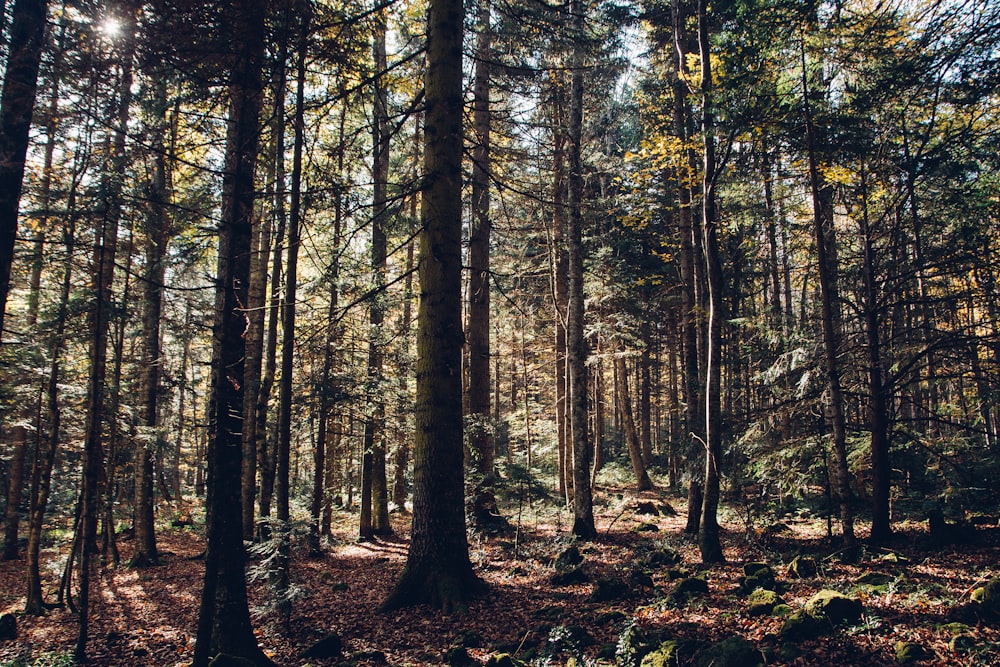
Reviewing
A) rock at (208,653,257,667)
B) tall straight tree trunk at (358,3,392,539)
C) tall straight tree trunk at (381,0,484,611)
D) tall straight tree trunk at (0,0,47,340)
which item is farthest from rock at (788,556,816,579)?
tall straight tree trunk at (0,0,47,340)

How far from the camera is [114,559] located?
1275 centimetres

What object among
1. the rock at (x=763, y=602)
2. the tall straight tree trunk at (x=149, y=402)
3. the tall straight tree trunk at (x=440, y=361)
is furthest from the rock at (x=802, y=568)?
the tall straight tree trunk at (x=149, y=402)

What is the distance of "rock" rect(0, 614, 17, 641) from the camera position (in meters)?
8.14

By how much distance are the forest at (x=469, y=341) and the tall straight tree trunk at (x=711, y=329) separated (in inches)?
2.9

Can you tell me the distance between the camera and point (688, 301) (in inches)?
527

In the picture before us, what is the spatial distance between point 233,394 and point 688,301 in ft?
36.4

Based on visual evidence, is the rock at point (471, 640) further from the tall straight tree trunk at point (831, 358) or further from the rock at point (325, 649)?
the tall straight tree trunk at point (831, 358)

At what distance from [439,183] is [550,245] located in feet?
18.0

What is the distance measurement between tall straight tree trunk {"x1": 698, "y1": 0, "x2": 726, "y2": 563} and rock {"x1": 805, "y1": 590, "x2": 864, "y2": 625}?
2.74m

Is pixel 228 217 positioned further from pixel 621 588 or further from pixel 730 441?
pixel 730 441

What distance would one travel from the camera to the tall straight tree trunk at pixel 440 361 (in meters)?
7.01

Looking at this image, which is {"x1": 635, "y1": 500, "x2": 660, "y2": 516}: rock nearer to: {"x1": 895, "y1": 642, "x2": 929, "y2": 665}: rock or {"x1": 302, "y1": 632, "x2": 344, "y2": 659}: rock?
{"x1": 895, "y1": 642, "x2": 929, "y2": 665}: rock

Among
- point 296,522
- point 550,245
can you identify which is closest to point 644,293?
point 550,245

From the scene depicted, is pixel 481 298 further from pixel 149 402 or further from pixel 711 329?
pixel 149 402
